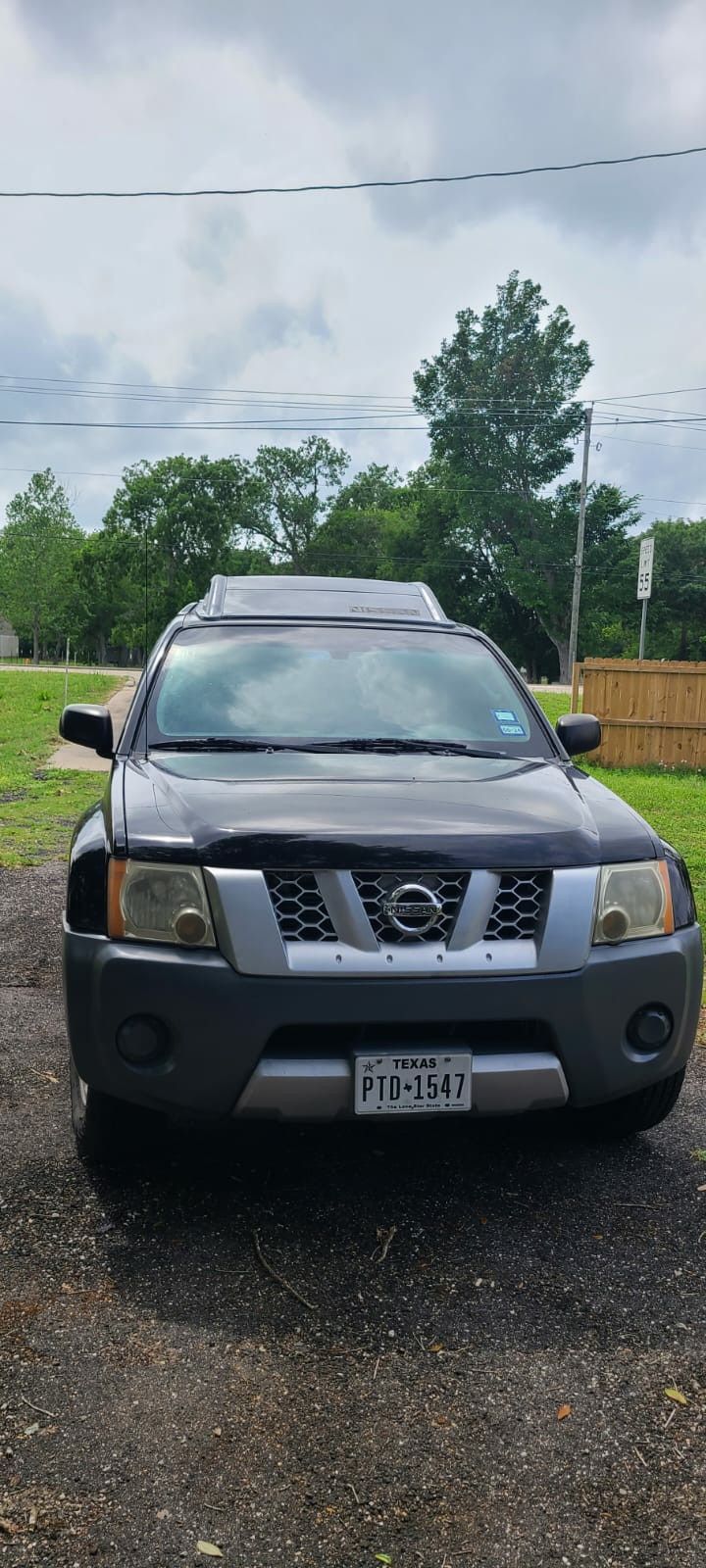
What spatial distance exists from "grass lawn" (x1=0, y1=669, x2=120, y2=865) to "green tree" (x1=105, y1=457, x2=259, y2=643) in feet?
150

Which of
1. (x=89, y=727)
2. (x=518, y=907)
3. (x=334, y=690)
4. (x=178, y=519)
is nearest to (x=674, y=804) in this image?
(x=334, y=690)

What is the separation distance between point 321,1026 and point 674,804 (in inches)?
396

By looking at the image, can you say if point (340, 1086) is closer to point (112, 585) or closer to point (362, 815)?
point (362, 815)

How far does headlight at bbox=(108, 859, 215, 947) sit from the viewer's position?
2.89 metres

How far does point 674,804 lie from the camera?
1228cm

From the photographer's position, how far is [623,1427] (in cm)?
230

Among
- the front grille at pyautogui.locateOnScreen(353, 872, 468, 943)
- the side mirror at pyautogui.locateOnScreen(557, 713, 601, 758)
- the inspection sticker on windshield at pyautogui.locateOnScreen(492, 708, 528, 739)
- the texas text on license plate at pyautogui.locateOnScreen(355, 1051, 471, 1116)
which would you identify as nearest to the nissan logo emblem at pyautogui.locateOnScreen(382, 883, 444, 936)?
the front grille at pyautogui.locateOnScreen(353, 872, 468, 943)

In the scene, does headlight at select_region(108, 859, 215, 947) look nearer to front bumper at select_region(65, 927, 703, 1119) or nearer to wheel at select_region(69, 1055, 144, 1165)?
front bumper at select_region(65, 927, 703, 1119)

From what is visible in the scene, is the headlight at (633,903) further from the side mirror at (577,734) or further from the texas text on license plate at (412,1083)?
the side mirror at (577,734)

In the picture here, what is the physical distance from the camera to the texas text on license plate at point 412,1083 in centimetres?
287

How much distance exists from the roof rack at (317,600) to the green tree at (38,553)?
56344 mm

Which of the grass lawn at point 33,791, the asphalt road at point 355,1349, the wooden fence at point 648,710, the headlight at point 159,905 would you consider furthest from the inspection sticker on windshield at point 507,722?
the wooden fence at point 648,710

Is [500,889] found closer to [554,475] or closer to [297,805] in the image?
[297,805]

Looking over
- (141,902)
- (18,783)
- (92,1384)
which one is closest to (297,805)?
(141,902)
